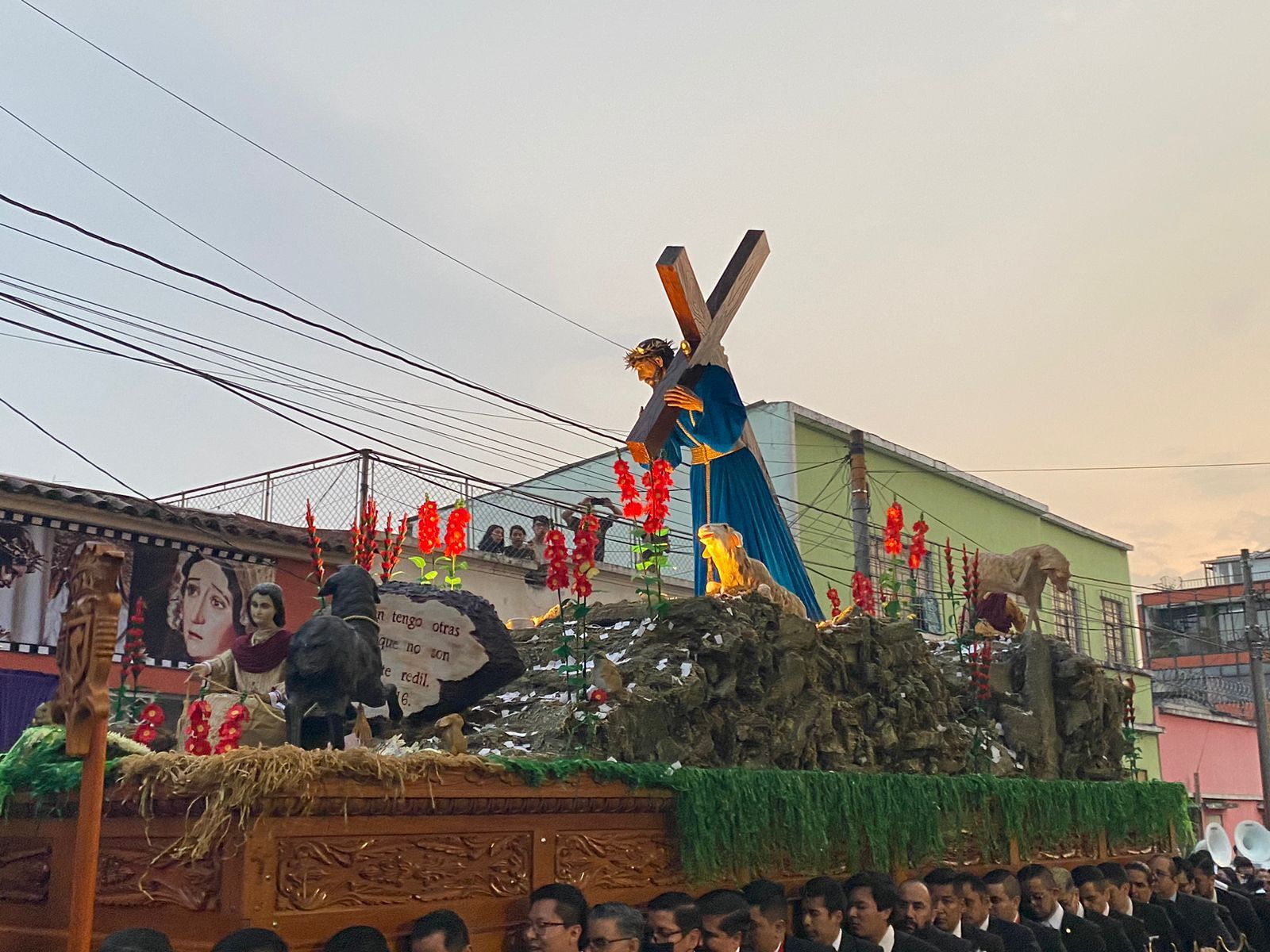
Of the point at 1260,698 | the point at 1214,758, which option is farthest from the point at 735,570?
the point at 1214,758

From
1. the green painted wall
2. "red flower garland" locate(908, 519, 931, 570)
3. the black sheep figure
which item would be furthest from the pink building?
the black sheep figure

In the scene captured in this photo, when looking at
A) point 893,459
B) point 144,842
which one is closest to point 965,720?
point 144,842

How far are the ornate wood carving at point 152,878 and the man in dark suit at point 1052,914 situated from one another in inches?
236

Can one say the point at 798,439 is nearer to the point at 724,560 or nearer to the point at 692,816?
the point at 724,560

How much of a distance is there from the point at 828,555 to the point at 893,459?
2.36 meters

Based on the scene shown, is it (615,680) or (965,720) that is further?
(965,720)

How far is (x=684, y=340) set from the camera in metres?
9.10

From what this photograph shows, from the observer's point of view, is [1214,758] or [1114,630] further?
[1214,758]

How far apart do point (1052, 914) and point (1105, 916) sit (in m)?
0.76

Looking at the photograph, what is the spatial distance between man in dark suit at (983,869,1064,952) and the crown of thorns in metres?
4.24

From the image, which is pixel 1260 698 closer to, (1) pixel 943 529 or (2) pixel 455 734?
(1) pixel 943 529

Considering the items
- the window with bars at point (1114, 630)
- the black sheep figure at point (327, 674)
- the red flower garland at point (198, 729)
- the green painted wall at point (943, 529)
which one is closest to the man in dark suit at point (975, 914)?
the black sheep figure at point (327, 674)

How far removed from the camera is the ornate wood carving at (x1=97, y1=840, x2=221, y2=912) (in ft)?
14.5

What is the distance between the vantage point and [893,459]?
20609 mm
